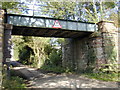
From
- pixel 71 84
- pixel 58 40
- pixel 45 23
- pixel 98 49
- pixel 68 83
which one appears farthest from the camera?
pixel 58 40

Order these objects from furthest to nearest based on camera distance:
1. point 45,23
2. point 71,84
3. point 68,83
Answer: point 45,23
point 68,83
point 71,84

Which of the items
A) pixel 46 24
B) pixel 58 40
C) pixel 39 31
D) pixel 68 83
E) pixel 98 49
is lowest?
pixel 68 83

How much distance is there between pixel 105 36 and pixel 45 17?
6299 millimetres

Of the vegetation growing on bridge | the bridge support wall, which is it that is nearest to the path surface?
the vegetation growing on bridge

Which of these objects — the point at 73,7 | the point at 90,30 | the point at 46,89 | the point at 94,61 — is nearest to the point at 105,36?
the point at 90,30

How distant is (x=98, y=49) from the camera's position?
39.2ft

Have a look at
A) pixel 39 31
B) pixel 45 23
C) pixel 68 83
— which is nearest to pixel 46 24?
pixel 45 23

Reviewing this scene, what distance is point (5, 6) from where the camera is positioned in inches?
312

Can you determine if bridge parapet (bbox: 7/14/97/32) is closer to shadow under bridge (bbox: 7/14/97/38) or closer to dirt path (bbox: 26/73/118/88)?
shadow under bridge (bbox: 7/14/97/38)

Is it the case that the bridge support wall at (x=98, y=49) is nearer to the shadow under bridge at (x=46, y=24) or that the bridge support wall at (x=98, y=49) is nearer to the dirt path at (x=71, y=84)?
the shadow under bridge at (x=46, y=24)

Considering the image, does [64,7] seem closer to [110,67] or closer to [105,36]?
[105,36]

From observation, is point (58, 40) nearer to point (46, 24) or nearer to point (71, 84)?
point (46, 24)

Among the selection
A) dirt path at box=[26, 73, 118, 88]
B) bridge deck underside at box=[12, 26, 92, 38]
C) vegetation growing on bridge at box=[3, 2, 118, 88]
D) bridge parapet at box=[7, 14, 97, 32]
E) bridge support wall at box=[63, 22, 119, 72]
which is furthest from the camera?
vegetation growing on bridge at box=[3, 2, 118, 88]

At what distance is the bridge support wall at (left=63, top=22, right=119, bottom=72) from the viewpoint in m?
11.3
